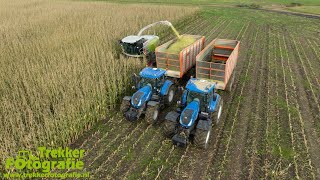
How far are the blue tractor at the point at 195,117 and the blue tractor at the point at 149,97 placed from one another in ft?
3.49

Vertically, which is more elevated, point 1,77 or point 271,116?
point 1,77

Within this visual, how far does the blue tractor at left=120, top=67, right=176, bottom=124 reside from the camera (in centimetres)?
952

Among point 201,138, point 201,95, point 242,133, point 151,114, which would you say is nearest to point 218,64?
point 201,95

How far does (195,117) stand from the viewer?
8.46m

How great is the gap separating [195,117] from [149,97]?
Answer: 2.47 m

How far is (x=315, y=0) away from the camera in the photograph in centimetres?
4672

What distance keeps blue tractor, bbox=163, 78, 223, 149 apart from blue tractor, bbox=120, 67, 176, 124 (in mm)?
1064

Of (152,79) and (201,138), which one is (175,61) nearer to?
(152,79)

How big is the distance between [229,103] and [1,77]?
443 inches

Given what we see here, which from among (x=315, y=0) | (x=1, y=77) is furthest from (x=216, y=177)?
(x=315, y=0)

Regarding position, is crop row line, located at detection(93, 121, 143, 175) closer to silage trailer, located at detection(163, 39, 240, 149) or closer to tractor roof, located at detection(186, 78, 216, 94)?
silage trailer, located at detection(163, 39, 240, 149)

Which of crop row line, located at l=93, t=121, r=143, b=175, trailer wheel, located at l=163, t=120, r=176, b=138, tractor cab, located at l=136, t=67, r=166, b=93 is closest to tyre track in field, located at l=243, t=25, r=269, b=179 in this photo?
trailer wheel, located at l=163, t=120, r=176, b=138

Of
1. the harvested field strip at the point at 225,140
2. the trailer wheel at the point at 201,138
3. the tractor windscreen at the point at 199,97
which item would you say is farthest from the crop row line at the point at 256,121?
the tractor windscreen at the point at 199,97

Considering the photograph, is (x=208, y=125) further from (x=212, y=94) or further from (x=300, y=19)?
(x=300, y=19)
